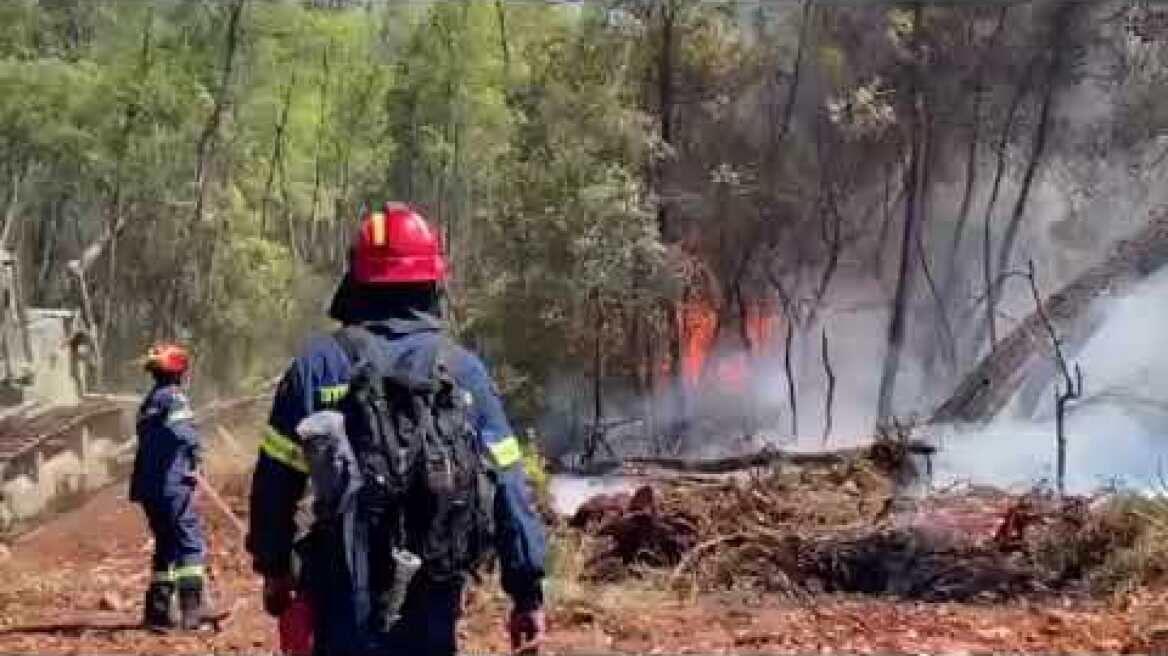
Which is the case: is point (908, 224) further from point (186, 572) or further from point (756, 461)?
point (186, 572)

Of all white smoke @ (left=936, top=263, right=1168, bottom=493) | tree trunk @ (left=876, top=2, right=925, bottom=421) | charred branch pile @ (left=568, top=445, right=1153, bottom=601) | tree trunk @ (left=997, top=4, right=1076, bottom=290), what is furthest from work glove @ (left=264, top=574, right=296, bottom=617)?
tree trunk @ (left=997, top=4, right=1076, bottom=290)

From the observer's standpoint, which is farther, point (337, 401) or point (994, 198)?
point (994, 198)

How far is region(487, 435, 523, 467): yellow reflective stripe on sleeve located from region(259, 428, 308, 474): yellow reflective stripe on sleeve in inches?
18.3

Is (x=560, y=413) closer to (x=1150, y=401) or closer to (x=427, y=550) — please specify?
(x=1150, y=401)

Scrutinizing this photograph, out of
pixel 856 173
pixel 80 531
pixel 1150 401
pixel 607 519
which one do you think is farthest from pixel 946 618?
pixel 856 173

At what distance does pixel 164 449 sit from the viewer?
835 centimetres

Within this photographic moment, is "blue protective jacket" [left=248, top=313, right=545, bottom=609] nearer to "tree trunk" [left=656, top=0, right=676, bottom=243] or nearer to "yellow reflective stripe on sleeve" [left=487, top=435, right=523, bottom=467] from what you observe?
"yellow reflective stripe on sleeve" [left=487, top=435, right=523, bottom=467]

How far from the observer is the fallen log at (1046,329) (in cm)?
2219

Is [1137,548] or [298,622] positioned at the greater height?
[298,622]

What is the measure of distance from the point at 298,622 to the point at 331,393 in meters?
0.57

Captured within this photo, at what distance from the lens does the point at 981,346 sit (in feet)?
127

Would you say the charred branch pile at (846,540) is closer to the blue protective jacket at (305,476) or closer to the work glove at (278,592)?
the blue protective jacket at (305,476)

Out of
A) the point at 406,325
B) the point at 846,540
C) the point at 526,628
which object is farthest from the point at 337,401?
the point at 846,540

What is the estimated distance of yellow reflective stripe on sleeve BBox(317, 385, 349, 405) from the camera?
386cm
